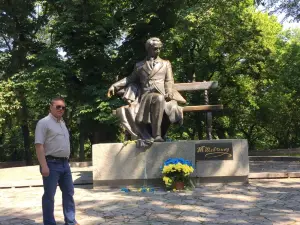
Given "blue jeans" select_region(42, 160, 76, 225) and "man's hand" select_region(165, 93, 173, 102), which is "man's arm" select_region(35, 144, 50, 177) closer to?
"blue jeans" select_region(42, 160, 76, 225)

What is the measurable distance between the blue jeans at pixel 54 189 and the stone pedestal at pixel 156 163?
9.78 feet

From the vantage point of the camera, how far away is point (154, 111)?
24.6 feet

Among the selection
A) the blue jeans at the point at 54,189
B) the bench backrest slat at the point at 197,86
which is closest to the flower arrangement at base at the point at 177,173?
the bench backrest slat at the point at 197,86

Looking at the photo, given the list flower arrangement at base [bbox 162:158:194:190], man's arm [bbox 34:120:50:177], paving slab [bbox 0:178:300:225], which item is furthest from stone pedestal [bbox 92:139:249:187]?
man's arm [bbox 34:120:50:177]

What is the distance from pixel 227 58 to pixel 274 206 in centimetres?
1714

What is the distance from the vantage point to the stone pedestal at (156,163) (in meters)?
7.37

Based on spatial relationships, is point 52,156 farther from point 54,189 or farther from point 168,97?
point 168,97

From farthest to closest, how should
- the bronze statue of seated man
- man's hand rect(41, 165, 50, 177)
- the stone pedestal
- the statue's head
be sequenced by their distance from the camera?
the statue's head
the bronze statue of seated man
the stone pedestal
man's hand rect(41, 165, 50, 177)

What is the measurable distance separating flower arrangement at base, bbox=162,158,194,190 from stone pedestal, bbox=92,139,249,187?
1.29 ft

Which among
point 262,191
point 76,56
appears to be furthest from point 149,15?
point 262,191

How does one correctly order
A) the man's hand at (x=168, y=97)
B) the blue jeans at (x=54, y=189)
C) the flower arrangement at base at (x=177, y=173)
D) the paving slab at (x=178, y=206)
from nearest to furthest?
the blue jeans at (x=54, y=189) → the paving slab at (x=178, y=206) → the flower arrangement at base at (x=177, y=173) → the man's hand at (x=168, y=97)

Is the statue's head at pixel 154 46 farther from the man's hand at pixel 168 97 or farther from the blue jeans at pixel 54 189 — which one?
the blue jeans at pixel 54 189

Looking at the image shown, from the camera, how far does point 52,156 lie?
4.22 meters

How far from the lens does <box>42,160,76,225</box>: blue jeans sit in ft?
13.7
